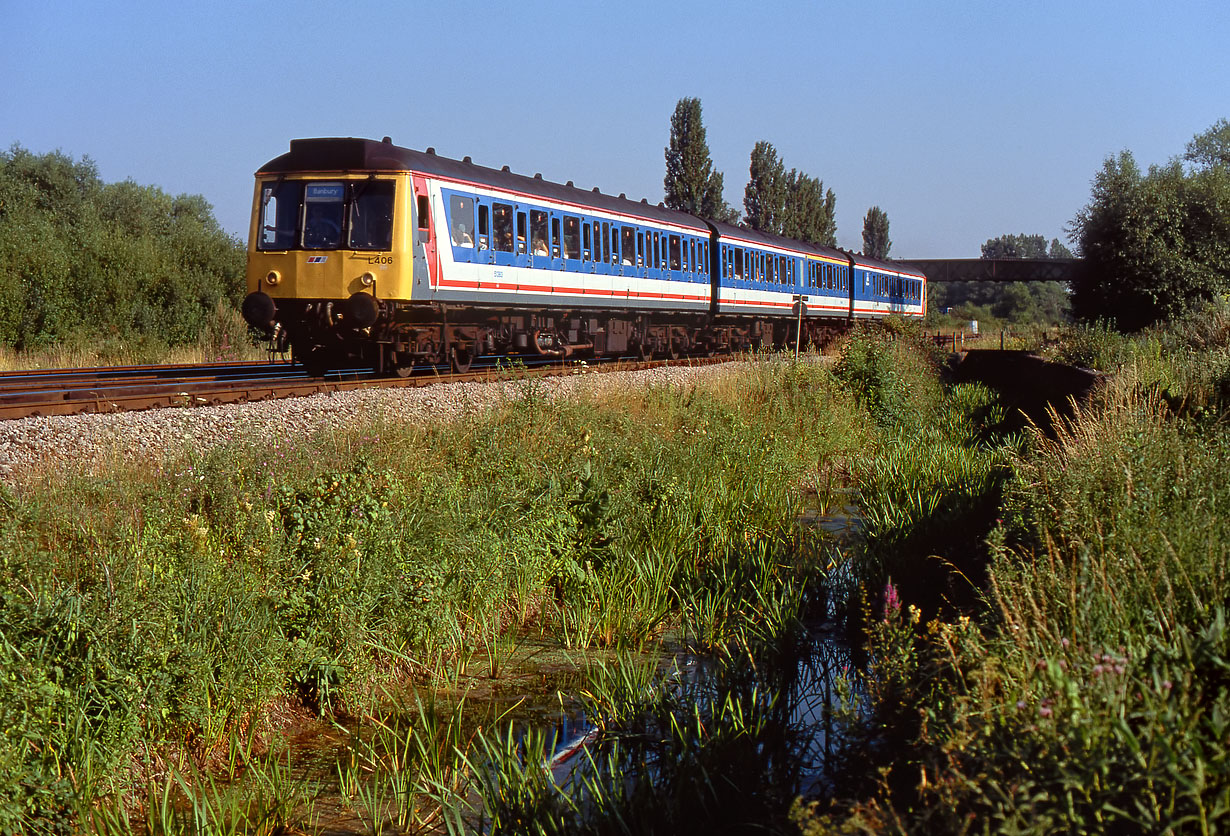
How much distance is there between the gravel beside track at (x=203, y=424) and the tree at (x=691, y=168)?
35.6 m

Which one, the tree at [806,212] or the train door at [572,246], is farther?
the tree at [806,212]

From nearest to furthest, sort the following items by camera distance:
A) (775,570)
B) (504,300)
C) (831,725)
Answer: (831,725), (775,570), (504,300)

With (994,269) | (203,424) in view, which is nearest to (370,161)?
(203,424)

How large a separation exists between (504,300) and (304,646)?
11.3 meters

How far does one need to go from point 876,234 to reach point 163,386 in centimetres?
7621

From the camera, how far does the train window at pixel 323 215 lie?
1437cm

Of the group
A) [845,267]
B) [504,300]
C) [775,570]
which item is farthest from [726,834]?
[845,267]

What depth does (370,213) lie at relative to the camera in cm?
1425

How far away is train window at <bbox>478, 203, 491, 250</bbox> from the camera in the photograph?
15773mm

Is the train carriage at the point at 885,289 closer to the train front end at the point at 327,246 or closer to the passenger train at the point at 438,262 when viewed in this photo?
the passenger train at the point at 438,262

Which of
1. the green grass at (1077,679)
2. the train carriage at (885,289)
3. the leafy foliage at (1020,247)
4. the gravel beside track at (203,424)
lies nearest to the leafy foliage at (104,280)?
the gravel beside track at (203,424)

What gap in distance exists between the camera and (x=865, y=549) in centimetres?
827

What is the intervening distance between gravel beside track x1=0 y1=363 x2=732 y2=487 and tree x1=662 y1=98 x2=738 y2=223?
35620 mm

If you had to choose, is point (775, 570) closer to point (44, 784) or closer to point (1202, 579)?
point (1202, 579)
